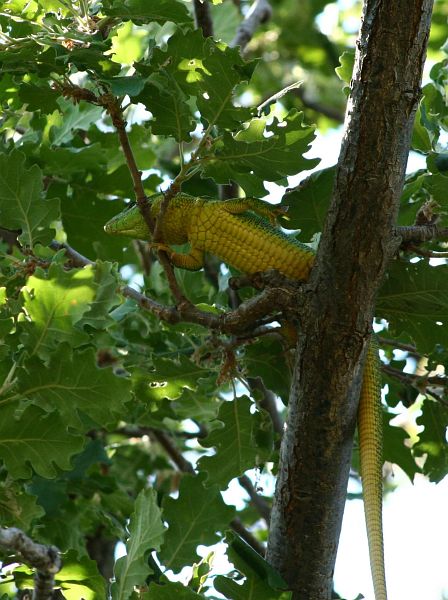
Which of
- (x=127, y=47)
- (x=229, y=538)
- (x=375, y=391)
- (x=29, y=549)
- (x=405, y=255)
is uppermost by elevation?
(x=127, y=47)

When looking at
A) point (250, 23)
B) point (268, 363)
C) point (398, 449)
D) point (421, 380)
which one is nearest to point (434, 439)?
point (398, 449)

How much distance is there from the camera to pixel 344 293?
3.32 m

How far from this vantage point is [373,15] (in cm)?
320

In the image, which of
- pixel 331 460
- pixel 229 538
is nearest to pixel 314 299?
pixel 331 460

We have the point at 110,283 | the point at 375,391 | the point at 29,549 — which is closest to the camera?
the point at 29,549

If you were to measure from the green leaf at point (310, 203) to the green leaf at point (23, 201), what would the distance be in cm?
104

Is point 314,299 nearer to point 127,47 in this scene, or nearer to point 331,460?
point 331,460

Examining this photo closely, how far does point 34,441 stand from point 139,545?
1.78ft

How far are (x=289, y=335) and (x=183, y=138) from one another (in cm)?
92

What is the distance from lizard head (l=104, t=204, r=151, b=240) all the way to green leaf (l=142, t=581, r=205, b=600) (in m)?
1.73

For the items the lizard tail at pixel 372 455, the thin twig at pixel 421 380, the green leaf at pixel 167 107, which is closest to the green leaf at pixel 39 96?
the green leaf at pixel 167 107

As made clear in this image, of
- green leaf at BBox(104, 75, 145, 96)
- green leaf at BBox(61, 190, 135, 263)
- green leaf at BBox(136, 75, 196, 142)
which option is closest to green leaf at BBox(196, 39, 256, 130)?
green leaf at BBox(136, 75, 196, 142)

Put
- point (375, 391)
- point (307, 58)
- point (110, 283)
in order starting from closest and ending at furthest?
point (110, 283), point (375, 391), point (307, 58)

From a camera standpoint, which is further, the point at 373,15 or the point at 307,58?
the point at 307,58
